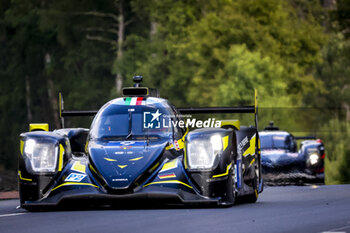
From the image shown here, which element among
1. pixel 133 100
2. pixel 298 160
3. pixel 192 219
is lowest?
pixel 298 160

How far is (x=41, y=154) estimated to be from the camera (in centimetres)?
1324

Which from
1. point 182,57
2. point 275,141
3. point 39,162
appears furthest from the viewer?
point 182,57

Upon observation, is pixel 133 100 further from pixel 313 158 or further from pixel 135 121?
pixel 313 158

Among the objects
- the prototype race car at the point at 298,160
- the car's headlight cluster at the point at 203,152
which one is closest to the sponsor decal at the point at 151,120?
the car's headlight cluster at the point at 203,152

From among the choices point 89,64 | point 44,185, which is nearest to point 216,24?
point 89,64

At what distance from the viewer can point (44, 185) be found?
13.0 m

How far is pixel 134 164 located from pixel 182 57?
4982 cm

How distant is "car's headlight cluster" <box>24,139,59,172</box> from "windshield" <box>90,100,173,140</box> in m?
0.76

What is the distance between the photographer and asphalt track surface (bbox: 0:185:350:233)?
10.6 metres

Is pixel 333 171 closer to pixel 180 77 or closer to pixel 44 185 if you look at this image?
pixel 44 185

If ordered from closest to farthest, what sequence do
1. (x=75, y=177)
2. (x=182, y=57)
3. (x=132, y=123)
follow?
(x=75, y=177)
(x=132, y=123)
(x=182, y=57)

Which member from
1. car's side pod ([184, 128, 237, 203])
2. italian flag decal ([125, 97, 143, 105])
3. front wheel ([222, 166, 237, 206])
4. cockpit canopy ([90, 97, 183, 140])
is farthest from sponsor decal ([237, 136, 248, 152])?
italian flag decal ([125, 97, 143, 105])

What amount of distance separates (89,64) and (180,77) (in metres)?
13.5

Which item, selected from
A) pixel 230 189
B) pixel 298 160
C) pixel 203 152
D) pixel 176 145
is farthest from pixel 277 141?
pixel 203 152
